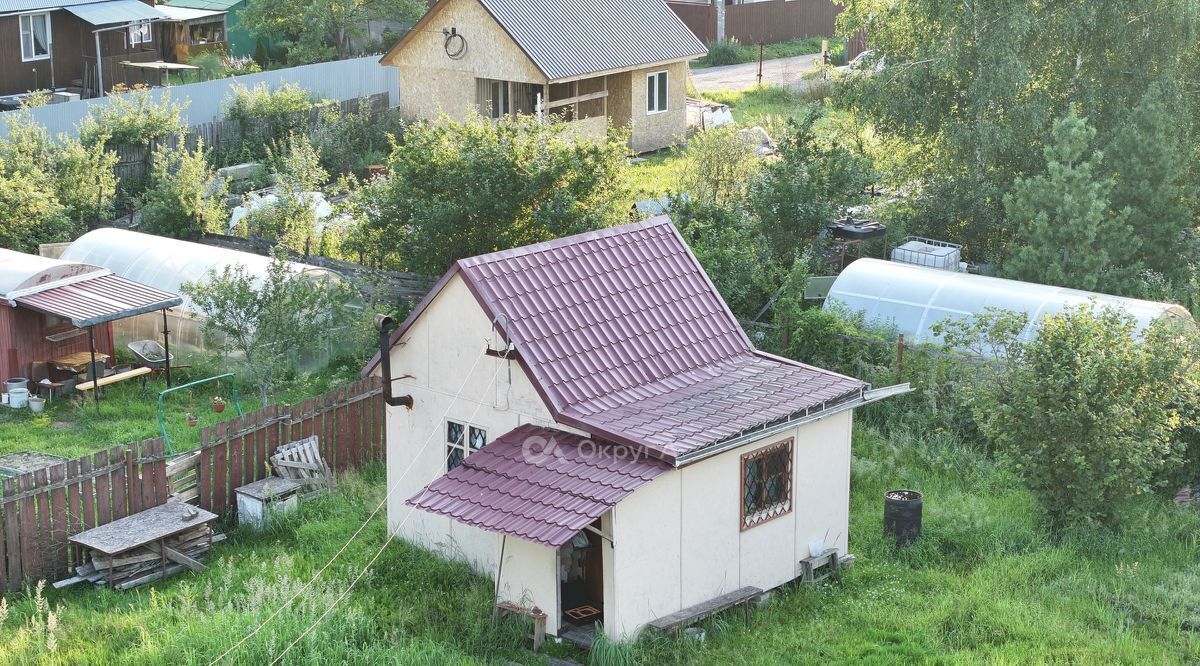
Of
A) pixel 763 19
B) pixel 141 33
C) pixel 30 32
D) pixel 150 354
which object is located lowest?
pixel 150 354

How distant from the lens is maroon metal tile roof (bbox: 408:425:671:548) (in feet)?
40.2

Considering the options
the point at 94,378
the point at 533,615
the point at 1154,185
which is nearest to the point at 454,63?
the point at 94,378

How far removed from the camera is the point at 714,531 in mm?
13430

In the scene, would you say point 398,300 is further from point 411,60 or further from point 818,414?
point 411,60

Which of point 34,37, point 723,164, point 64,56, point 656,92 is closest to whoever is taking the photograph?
point 723,164

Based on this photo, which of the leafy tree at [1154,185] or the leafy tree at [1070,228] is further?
the leafy tree at [1154,185]

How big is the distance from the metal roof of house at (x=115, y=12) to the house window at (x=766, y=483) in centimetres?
3366

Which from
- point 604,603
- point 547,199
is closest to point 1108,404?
point 604,603

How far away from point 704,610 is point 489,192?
918 cm

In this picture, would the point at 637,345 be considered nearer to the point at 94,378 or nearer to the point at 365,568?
the point at 365,568

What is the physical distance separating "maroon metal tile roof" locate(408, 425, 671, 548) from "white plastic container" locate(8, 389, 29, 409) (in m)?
9.63

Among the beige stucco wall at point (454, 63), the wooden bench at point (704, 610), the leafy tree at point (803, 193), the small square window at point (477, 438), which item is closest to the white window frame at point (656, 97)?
the beige stucco wall at point (454, 63)

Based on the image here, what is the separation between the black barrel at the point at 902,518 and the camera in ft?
49.3

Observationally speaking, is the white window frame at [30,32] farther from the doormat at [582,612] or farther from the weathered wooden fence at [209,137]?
the doormat at [582,612]
